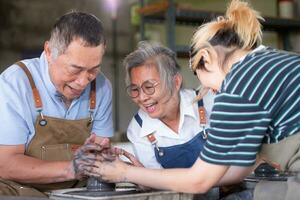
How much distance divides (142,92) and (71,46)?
424 mm

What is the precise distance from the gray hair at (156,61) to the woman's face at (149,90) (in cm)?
2

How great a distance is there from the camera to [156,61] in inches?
89.3

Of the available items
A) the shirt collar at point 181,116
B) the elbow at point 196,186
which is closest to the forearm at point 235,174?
the elbow at point 196,186

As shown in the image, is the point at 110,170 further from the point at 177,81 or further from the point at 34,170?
the point at 177,81

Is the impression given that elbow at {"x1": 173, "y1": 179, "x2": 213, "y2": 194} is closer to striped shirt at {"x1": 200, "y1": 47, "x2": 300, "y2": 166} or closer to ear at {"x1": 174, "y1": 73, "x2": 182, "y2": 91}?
striped shirt at {"x1": 200, "y1": 47, "x2": 300, "y2": 166}

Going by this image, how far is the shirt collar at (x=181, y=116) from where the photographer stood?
2.28m

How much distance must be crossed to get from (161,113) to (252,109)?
91 centimetres

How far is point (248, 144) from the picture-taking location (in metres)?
1.40

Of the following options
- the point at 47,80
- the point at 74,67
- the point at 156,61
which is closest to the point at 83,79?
the point at 74,67

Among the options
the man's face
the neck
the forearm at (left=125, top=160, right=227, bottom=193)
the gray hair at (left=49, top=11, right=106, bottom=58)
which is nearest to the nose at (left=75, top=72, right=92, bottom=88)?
the man's face

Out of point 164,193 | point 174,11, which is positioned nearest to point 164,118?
point 164,193

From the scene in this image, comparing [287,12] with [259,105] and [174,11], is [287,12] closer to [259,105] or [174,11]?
[174,11]

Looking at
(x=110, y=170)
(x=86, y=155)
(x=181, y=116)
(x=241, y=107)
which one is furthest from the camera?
(x=181, y=116)

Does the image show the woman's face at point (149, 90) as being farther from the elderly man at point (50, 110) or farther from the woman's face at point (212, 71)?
the woman's face at point (212, 71)
